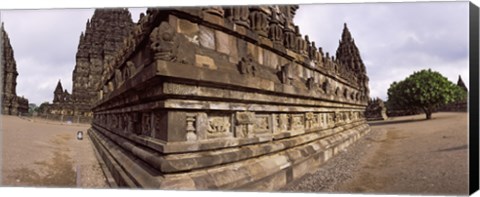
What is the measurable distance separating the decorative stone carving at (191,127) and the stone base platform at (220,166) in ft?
0.53

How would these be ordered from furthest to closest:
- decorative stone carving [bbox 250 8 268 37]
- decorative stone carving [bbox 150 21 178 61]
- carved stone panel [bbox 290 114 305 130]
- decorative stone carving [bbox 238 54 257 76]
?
carved stone panel [bbox 290 114 305 130] → decorative stone carving [bbox 250 8 268 37] → decorative stone carving [bbox 238 54 257 76] → decorative stone carving [bbox 150 21 178 61]

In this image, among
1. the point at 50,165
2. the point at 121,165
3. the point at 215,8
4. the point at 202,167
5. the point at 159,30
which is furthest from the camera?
the point at 50,165

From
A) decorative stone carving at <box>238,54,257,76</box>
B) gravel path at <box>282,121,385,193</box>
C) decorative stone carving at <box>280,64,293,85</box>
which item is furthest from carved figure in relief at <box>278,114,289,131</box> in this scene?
decorative stone carving at <box>238,54,257,76</box>

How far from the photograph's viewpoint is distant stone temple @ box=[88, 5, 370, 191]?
2758mm

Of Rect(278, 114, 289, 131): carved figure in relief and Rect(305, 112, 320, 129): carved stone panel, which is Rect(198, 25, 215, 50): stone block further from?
Rect(305, 112, 320, 129): carved stone panel

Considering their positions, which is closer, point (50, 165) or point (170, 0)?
point (170, 0)

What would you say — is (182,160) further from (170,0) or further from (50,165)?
(50,165)

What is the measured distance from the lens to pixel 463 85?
11.1 feet

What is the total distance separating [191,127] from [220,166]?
572 mm

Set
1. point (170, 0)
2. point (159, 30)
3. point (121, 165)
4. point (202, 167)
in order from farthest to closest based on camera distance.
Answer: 1. point (121, 165)
2. point (170, 0)
3. point (202, 167)
4. point (159, 30)

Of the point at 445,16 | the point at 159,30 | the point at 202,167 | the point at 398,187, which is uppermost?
the point at 445,16

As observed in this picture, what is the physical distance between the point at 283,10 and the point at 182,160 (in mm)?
3869

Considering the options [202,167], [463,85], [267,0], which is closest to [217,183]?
[202,167]

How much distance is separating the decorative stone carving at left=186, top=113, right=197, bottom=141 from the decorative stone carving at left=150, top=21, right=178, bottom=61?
0.61 m
